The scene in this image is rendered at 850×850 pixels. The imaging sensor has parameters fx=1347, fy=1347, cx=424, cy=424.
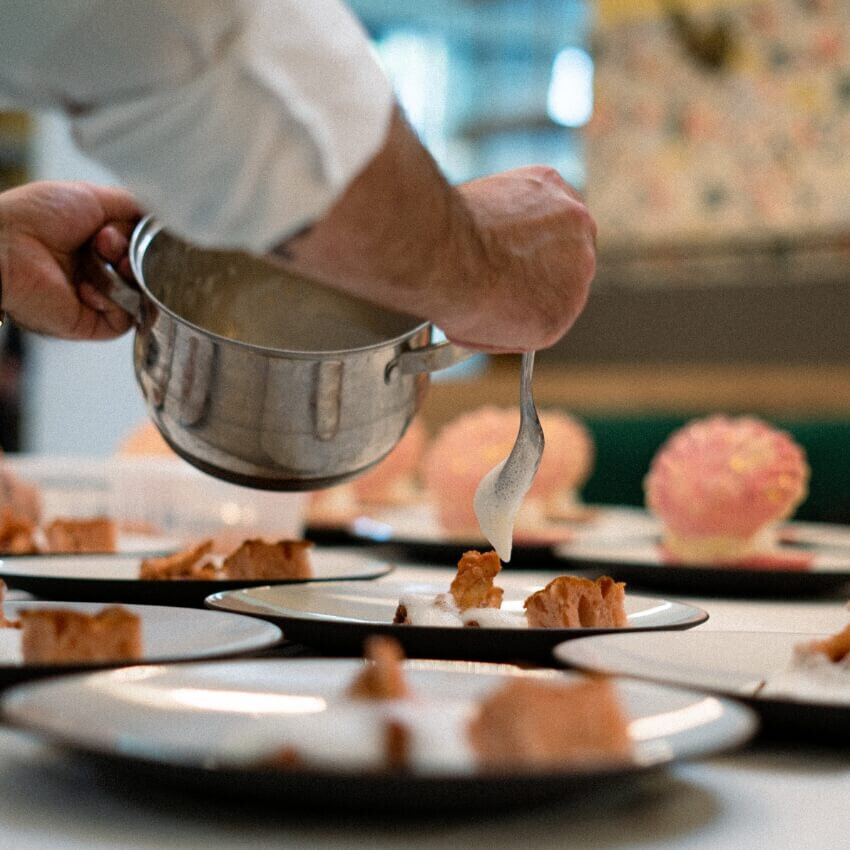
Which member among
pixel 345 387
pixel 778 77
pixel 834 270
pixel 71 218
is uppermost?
pixel 778 77

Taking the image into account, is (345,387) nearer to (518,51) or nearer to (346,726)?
(346,726)

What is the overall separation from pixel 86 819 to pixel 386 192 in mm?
312

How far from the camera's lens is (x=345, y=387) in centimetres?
88

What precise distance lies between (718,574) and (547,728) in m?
0.76

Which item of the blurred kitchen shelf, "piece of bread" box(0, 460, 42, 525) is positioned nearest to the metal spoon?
"piece of bread" box(0, 460, 42, 525)

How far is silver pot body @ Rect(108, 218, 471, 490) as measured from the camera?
87cm

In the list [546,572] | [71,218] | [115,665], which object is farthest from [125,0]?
[546,572]

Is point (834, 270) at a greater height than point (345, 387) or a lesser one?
greater

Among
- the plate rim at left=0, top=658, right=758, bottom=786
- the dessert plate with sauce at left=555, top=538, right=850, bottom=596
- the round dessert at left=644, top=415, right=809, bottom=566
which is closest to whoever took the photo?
the plate rim at left=0, top=658, right=758, bottom=786

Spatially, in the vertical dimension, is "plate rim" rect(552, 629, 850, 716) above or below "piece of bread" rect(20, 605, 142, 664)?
below

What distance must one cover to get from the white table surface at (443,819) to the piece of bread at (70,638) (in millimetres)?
60

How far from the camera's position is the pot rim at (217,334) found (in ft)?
2.78

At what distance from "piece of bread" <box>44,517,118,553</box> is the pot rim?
359mm

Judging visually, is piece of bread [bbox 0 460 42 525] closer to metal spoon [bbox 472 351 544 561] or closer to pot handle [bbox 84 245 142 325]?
pot handle [bbox 84 245 142 325]
